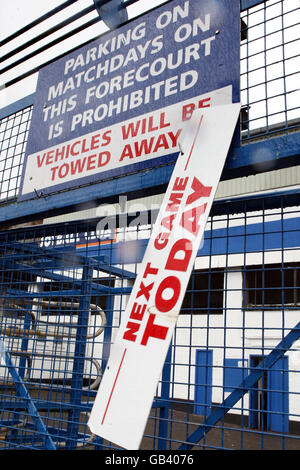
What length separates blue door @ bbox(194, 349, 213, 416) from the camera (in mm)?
1235

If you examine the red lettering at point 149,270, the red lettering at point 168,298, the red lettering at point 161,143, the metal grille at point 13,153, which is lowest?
the red lettering at point 168,298

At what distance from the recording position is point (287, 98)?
51.5 inches

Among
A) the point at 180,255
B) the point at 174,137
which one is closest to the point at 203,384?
the point at 180,255

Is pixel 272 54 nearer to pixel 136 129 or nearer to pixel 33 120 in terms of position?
pixel 136 129

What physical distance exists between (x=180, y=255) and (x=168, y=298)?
11 centimetres

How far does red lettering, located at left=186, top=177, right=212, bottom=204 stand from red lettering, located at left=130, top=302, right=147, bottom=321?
0.29m

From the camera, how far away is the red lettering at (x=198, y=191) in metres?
1.04

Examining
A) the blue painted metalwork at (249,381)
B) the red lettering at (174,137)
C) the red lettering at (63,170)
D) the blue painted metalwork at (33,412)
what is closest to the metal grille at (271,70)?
the red lettering at (174,137)

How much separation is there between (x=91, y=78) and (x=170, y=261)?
115cm

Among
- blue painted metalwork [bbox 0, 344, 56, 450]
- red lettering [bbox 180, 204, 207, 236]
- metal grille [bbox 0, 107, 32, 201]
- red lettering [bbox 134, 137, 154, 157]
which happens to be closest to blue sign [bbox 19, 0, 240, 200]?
red lettering [bbox 134, 137, 154, 157]

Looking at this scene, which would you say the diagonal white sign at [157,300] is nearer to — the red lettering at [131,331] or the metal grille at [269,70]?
the red lettering at [131,331]

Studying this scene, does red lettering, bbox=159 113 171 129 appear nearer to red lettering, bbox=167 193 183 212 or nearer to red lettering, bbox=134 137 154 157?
red lettering, bbox=134 137 154 157

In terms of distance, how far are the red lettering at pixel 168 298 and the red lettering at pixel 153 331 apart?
0.03 meters

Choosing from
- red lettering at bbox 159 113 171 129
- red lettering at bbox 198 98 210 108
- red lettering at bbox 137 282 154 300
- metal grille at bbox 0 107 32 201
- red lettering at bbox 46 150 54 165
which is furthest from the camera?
metal grille at bbox 0 107 32 201
